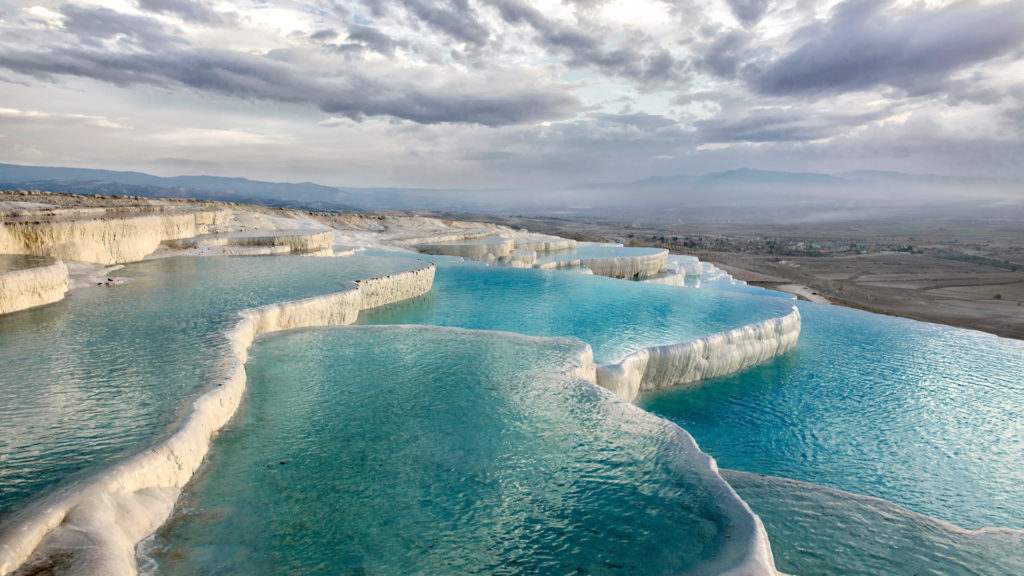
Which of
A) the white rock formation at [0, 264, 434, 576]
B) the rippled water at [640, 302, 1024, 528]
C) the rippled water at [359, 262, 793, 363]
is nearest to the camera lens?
the white rock formation at [0, 264, 434, 576]

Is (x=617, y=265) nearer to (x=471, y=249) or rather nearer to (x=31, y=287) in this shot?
(x=471, y=249)

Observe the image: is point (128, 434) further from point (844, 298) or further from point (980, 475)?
point (844, 298)

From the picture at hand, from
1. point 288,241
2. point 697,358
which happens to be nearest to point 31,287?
point 288,241

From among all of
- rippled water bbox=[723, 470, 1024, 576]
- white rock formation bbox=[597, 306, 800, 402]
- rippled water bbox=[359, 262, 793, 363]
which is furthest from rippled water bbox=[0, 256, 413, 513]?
white rock formation bbox=[597, 306, 800, 402]

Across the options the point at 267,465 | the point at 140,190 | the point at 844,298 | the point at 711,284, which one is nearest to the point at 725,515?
the point at 267,465

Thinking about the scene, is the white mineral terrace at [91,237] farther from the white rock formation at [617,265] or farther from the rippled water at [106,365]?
the white rock formation at [617,265]

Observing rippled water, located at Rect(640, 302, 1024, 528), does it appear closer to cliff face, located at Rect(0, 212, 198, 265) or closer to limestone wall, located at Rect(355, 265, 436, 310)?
limestone wall, located at Rect(355, 265, 436, 310)

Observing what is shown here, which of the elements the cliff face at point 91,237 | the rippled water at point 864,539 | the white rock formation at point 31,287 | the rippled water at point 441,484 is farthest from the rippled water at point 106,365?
the rippled water at point 864,539
